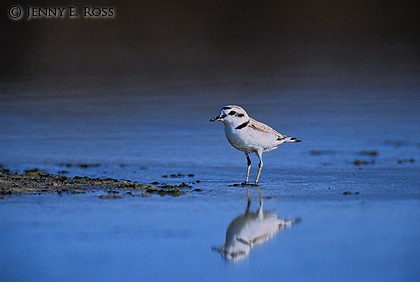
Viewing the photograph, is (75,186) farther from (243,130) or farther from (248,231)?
(248,231)

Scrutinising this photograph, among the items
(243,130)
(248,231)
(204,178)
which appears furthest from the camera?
(204,178)

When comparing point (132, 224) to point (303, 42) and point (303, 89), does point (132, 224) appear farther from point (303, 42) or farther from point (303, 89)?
point (303, 42)

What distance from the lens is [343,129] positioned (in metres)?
12.0

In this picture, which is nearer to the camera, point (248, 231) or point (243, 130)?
point (248, 231)

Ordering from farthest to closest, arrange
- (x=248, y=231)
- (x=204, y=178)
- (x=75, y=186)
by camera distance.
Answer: (x=204, y=178)
(x=75, y=186)
(x=248, y=231)

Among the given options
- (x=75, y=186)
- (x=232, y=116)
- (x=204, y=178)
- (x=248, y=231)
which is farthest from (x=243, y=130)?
(x=248, y=231)

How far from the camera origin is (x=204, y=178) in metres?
8.77

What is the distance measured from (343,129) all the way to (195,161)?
287cm

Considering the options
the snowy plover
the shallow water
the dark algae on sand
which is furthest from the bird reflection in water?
the snowy plover

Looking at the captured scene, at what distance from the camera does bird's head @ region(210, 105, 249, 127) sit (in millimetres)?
8656

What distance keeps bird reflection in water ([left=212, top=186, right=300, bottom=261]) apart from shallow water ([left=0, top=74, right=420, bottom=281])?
8 cm

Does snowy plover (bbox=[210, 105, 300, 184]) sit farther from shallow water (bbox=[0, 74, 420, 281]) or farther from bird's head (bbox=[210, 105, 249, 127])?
shallow water (bbox=[0, 74, 420, 281])

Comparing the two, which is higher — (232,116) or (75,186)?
(232,116)

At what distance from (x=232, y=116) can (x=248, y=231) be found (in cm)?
251
